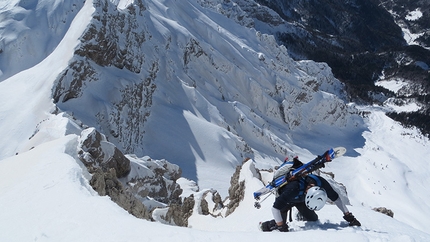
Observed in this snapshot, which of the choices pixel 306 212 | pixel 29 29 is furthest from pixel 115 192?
pixel 29 29

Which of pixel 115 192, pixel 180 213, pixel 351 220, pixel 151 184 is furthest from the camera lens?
pixel 151 184

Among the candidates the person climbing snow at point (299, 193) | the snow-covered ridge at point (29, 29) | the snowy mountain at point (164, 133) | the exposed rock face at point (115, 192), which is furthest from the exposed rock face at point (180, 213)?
the snow-covered ridge at point (29, 29)

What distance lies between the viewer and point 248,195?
1244 centimetres

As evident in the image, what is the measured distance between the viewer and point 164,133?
2645 centimetres

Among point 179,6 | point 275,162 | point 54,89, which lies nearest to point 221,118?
point 275,162

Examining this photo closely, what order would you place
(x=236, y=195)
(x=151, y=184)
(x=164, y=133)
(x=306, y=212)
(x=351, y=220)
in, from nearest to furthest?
(x=351, y=220) < (x=306, y=212) < (x=236, y=195) < (x=151, y=184) < (x=164, y=133)

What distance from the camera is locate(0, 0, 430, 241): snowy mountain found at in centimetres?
657

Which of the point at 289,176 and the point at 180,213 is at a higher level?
the point at 289,176

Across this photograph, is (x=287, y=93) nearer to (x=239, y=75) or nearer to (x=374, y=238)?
(x=239, y=75)

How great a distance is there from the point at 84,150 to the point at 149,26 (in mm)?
22152

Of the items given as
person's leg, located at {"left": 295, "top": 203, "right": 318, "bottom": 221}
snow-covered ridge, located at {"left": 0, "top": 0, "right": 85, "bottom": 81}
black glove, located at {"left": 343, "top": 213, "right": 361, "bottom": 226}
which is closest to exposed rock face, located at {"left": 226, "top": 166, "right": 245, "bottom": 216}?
person's leg, located at {"left": 295, "top": 203, "right": 318, "bottom": 221}

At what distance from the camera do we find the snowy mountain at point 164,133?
657 centimetres

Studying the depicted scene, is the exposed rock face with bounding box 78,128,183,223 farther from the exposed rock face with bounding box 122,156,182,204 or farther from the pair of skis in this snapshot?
the pair of skis

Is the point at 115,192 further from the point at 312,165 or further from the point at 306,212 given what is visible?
the point at 312,165
